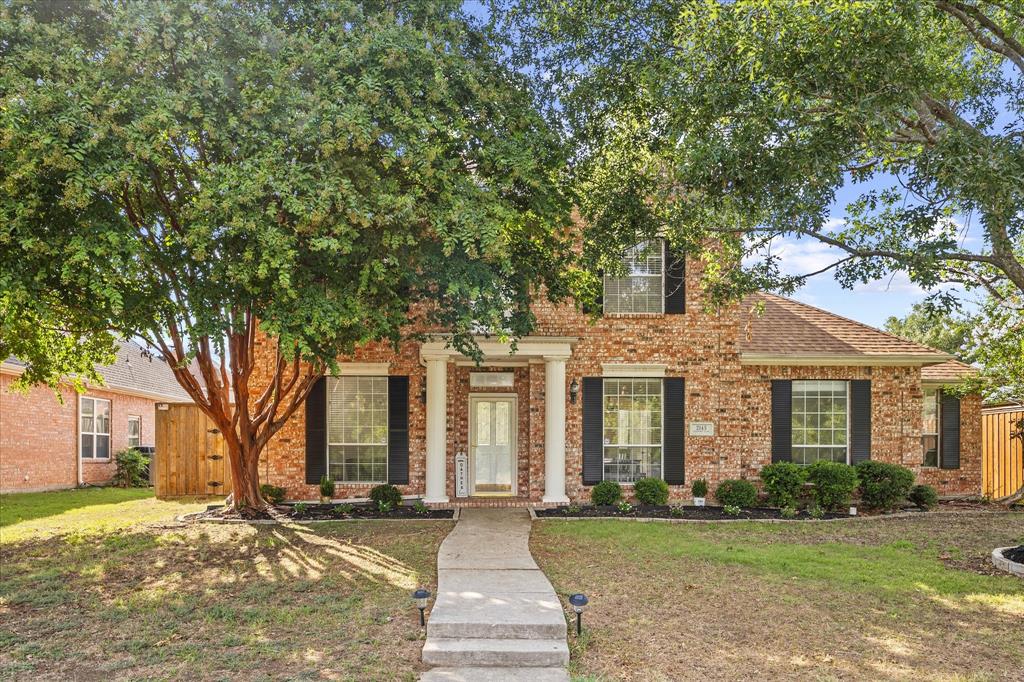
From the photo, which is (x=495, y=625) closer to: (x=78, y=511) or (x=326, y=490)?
(x=326, y=490)

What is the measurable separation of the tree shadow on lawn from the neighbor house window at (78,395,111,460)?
1060cm

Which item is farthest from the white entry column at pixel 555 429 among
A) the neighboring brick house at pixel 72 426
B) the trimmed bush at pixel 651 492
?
the neighboring brick house at pixel 72 426

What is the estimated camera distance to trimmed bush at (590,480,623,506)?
13.7 meters

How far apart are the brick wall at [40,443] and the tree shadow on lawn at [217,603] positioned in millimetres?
7936

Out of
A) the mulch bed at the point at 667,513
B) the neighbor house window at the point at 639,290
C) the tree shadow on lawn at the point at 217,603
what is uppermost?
the neighbor house window at the point at 639,290

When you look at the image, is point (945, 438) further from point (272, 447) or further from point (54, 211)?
point (54, 211)

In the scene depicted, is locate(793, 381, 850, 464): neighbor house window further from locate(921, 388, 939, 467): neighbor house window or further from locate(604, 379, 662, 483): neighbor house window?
locate(921, 388, 939, 467): neighbor house window

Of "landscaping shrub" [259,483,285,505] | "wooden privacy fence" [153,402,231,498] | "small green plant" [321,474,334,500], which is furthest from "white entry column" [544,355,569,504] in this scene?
"wooden privacy fence" [153,402,231,498]

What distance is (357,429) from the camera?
1438cm

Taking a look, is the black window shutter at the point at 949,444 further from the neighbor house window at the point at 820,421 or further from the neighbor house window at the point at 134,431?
the neighbor house window at the point at 134,431

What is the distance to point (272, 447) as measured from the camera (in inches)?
562

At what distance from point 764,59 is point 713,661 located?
5.86 metres

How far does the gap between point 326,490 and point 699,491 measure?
719cm

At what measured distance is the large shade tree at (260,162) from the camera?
730cm
